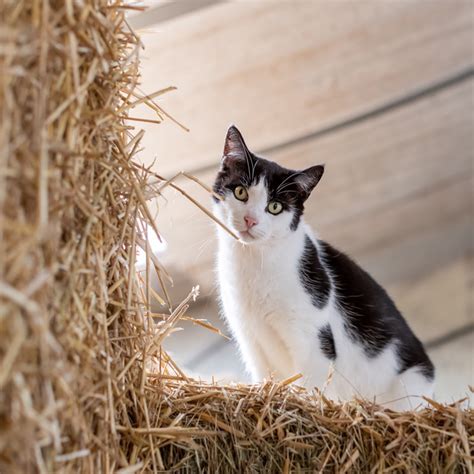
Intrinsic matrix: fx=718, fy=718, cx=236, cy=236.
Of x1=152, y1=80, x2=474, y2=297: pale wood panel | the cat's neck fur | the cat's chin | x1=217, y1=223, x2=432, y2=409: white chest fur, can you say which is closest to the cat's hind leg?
x1=217, y1=223, x2=432, y2=409: white chest fur

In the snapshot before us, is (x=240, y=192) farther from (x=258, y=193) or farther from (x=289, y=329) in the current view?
(x=289, y=329)

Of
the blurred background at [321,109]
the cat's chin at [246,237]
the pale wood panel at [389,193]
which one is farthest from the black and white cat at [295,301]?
the pale wood panel at [389,193]

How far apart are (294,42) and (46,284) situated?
297 centimetres

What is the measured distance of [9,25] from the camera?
109 centimetres

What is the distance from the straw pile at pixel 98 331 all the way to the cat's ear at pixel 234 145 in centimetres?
59

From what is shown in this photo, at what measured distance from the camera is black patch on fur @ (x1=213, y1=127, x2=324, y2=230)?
2092 mm

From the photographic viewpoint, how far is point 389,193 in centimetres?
531

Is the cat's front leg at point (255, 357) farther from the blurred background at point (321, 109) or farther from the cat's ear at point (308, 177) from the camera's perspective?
the blurred background at point (321, 109)

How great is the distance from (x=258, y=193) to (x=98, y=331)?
0.84 metres

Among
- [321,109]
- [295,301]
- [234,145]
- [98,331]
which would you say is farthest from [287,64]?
[98,331]

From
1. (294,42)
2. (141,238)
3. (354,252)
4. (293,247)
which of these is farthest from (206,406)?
(354,252)

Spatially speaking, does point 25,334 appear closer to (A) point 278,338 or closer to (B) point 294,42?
(A) point 278,338

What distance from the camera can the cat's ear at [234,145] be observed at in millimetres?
2109

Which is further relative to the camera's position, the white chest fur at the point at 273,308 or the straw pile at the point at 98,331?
the white chest fur at the point at 273,308
